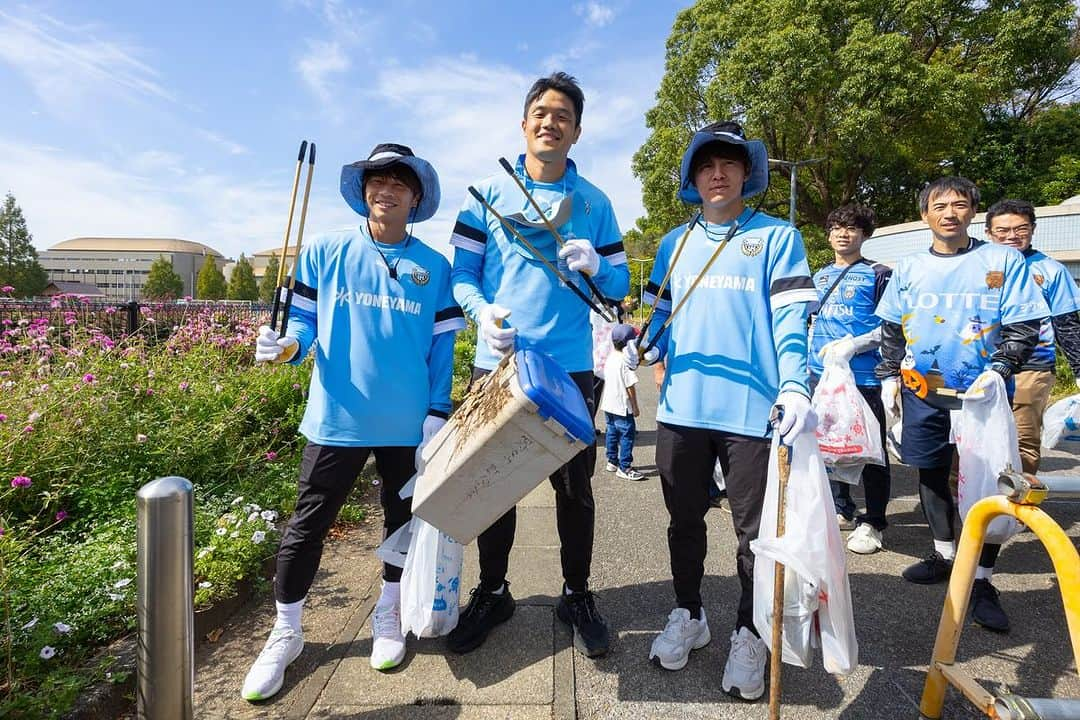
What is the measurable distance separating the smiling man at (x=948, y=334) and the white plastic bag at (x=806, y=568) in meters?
1.29

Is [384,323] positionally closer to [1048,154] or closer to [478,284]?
[478,284]

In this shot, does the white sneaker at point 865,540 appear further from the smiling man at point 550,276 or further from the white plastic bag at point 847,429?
the smiling man at point 550,276

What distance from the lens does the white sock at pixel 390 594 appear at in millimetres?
2520

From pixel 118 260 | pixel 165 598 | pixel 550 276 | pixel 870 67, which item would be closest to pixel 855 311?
pixel 550 276

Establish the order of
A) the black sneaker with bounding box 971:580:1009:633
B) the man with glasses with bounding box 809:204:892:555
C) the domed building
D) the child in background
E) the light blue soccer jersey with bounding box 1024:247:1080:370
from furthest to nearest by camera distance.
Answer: the domed building < the child in background < the man with glasses with bounding box 809:204:892:555 < the light blue soccer jersey with bounding box 1024:247:1080:370 < the black sneaker with bounding box 971:580:1009:633

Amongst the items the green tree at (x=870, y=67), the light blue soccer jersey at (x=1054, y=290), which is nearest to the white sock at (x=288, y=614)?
the light blue soccer jersey at (x=1054, y=290)

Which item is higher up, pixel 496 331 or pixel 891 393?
pixel 496 331

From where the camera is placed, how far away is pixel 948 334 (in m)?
2.92

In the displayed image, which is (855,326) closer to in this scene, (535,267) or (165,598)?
(535,267)

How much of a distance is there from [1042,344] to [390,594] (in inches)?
169

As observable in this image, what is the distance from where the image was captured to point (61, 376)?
4.00m

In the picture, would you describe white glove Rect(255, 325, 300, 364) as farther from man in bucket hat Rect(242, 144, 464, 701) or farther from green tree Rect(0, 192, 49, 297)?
green tree Rect(0, 192, 49, 297)

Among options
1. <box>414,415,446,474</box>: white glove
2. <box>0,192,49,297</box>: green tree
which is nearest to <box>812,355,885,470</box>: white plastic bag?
<box>414,415,446,474</box>: white glove

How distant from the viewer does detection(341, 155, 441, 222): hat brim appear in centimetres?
236
